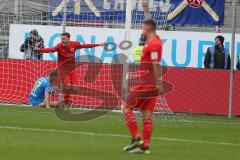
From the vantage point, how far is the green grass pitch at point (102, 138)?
489 inches

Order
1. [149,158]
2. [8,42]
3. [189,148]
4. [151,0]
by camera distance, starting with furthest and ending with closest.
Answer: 1. [8,42]
2. [151,0]
3. [189,148]
4. [149,158]

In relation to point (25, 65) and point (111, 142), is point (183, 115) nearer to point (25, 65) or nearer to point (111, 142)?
point (25, 65)

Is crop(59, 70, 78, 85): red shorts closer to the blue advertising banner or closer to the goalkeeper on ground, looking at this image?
the goalkeeper on ground

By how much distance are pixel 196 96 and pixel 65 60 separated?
13.1 ft

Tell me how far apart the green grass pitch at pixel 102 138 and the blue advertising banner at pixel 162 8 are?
6.54 m

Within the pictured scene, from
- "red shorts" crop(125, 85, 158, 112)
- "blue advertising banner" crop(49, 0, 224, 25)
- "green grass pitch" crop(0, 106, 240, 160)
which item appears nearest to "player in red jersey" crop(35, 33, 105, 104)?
"green grass pitch" crop(0, 106, 240, 160)

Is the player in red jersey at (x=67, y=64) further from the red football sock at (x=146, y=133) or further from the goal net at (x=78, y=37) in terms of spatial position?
the red football sock at (x=146, y=133)

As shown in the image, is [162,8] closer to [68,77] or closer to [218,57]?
[218,57]

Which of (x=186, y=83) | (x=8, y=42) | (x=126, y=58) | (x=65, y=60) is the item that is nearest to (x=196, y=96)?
(x=186, y=83)

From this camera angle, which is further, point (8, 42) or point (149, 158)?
point (8, 42)

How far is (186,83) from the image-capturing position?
930 inches

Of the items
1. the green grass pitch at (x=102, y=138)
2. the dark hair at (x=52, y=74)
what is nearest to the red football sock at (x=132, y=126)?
the green grass pitch at (x=102, y=138)

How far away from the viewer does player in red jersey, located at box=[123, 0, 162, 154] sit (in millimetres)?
12773

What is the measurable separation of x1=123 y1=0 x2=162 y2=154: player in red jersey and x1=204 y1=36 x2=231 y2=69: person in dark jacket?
35.9ft
